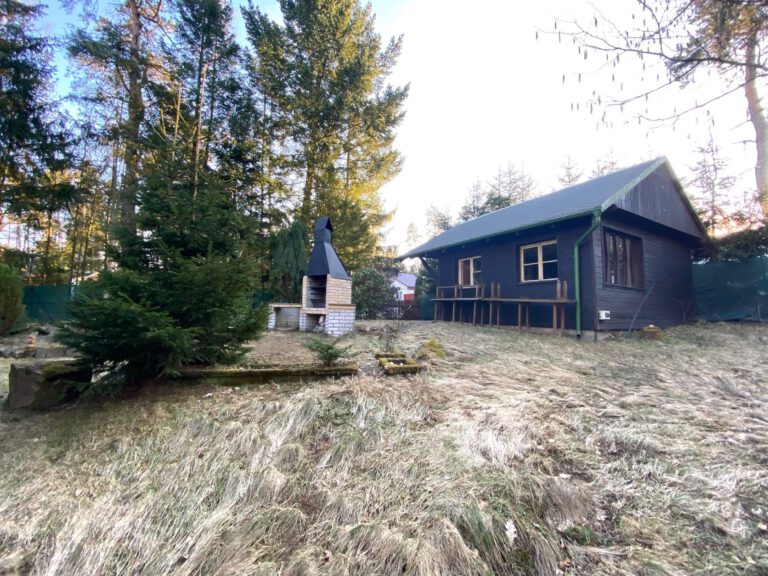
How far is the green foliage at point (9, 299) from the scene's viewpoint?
26.2ft

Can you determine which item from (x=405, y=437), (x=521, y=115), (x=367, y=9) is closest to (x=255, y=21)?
(x=367, y=9)

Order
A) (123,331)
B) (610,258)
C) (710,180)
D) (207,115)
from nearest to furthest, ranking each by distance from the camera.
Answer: (123,331) → (610,258) → (207,115) → (710,180)

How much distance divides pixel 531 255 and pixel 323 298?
245 inches

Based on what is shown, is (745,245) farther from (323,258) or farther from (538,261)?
(323,258)

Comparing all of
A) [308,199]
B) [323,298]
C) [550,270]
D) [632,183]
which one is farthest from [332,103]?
[632,183]

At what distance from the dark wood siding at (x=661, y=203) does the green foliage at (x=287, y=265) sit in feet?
31.8

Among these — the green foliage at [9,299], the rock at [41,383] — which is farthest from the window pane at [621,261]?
the green foliage at [9,299]

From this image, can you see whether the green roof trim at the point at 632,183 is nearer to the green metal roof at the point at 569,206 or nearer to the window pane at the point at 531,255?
the green metal roof at the point at 569,206

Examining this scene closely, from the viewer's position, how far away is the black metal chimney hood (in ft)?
31.1

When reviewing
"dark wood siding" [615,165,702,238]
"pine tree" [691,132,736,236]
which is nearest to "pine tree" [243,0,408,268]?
"dark wood siding" [615,165,702,238]

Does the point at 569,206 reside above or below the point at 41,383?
above

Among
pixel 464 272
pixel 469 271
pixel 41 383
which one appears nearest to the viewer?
pixel 41 383

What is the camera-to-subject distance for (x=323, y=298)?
10039mm

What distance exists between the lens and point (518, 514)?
1.83 metres
